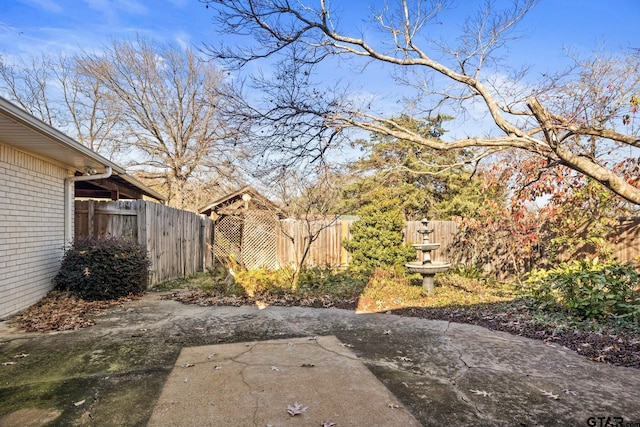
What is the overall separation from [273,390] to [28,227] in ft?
16.8

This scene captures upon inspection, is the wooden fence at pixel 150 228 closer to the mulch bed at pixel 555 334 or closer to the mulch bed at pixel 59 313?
the mulch bed at pixel 59 313

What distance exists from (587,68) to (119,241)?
8320 millimetres

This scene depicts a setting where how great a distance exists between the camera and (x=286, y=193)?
8.16 m

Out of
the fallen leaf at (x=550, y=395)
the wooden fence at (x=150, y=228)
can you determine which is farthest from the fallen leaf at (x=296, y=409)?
the wooden fence at (x=150, y=228)

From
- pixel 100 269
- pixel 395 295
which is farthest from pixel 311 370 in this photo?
pixel 100 269

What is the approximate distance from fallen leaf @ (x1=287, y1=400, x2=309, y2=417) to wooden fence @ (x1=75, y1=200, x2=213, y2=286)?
224 inches

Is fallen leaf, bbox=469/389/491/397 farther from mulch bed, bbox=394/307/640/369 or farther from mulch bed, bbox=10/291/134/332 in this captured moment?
mulch bed, bbox=10/291/134/332

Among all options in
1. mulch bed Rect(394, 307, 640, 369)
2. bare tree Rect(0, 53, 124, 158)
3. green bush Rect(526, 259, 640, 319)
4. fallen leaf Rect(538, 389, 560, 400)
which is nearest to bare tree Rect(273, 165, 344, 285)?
mulch bed Rect(394, 307, 640, 369)

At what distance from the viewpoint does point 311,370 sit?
3209 mm

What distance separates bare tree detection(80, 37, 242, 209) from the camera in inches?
658

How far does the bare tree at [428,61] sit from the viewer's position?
4235mm

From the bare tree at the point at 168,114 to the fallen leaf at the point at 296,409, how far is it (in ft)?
49.5

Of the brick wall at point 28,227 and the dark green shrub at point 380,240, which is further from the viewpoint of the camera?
the dark green shrub at point 380,240

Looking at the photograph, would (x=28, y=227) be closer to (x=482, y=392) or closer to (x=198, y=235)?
(x=198, y=235)
